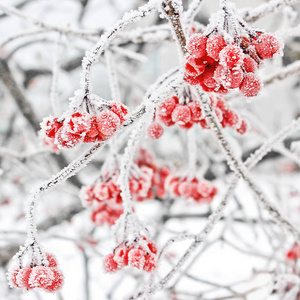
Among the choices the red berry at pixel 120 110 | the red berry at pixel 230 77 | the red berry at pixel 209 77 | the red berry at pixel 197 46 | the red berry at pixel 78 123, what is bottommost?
the red berry at pixel 78 123

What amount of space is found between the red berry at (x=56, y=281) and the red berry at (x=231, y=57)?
0.48m

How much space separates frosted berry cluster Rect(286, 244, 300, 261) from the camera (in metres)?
1.71

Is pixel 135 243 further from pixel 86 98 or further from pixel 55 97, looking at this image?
pixel 55 97

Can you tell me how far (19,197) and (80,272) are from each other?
124 centimetres

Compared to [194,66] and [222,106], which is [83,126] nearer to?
[194,66]

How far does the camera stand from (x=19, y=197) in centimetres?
449

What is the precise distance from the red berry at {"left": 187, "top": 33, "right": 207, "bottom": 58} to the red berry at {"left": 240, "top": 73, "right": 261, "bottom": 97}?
0.08 metres

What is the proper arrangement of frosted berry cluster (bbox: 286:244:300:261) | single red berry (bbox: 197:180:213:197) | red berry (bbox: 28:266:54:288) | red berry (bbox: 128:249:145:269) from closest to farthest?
1. red berry (bbox: 28:266:54:288)
2. red berry (bbox: 128:249:145:269)
3. single red berry (bbox: 197:180:213:197)
4. frosted berry cluster (bbox: 286:244:300:261)

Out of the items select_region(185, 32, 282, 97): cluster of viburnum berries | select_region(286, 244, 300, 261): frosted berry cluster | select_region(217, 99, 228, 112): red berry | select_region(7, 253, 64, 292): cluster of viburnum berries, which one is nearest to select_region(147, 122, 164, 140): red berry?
select_region(217, 99, 228, 112): red berry

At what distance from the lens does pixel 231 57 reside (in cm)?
53

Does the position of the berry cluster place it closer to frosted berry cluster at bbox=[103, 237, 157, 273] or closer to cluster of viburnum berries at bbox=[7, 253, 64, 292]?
frosted berry cluster at bbox=[103, 237, 157, 273]

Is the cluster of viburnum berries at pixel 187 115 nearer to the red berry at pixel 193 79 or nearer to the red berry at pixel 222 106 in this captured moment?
the red berry at pixel 222 106

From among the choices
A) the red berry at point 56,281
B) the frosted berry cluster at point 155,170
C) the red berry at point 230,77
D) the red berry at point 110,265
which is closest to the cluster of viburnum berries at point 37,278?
the red berry at point 56,281

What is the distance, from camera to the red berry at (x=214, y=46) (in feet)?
1.80
